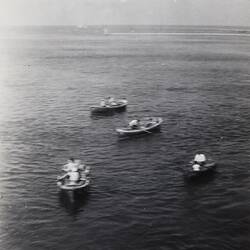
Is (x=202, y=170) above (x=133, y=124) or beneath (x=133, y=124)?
beneath

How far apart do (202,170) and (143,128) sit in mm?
20644

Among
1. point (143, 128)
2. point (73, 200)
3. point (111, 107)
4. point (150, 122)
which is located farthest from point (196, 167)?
point (111, 107)

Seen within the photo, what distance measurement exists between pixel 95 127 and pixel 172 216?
37175mm

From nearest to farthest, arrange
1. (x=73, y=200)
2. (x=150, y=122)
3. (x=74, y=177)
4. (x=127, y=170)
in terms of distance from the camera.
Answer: (x=73, y=200)
(x=74, y=177)
(x=127, y=170)
(x=150, y=122)

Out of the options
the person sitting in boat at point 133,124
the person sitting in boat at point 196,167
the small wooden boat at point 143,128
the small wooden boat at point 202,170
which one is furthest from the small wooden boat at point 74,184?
the person sitting in boat at point 133,124

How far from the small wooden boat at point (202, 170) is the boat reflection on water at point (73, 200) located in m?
13.4

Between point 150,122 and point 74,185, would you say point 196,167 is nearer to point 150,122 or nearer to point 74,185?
point 74,185

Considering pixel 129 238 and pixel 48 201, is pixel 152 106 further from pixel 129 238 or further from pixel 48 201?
pixel 129 238

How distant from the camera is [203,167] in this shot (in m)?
56.2

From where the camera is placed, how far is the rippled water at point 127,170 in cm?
4250

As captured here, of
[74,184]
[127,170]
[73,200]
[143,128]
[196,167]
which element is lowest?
[127,170]

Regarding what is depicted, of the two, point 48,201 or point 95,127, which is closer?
point 48,201

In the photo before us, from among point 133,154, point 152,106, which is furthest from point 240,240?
point 152,106

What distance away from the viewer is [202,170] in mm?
55656
